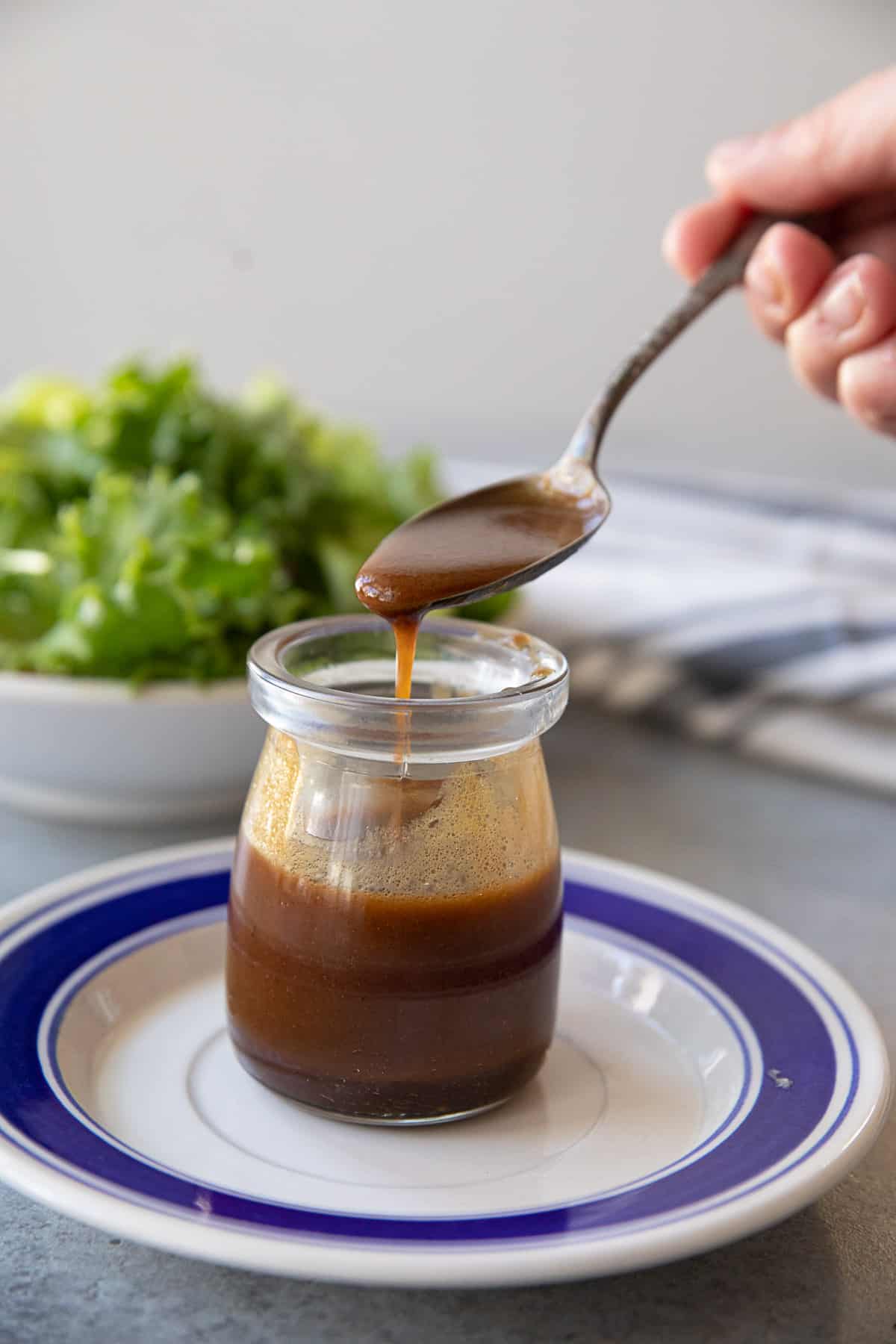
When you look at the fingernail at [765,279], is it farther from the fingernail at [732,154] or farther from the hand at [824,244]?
the fingernail at [732,154]

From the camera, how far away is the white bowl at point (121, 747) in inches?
48.5

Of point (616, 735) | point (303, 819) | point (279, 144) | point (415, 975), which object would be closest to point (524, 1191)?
point (415, 975)

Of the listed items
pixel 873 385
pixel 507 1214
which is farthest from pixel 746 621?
pixel 507 1214

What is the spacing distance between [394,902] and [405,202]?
9.12 feet

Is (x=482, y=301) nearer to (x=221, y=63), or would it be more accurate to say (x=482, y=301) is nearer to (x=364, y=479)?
(x=221, y=63)

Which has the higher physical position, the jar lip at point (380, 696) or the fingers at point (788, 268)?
the fingers at point (788, 268)

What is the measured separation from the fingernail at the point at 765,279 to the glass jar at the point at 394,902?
0.63m

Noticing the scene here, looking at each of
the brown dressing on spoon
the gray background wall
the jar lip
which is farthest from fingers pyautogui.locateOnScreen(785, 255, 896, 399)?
the gray background wall

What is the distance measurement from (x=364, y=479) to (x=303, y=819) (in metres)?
0.97

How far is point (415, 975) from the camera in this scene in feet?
2.60

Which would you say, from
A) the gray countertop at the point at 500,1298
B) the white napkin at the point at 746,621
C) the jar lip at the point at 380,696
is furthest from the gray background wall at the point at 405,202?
the gray countertop at the point at 500,1298

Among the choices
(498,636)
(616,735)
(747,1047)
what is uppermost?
(498,636)

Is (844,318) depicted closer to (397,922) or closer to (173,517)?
(173,517)

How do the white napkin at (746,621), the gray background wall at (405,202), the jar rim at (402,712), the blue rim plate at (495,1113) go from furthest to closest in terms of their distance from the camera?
the gray background wall at (405,202)
the white napkin at (746,621)
the jar rim at (402,712)
the blue rim plate at (495,1113)
